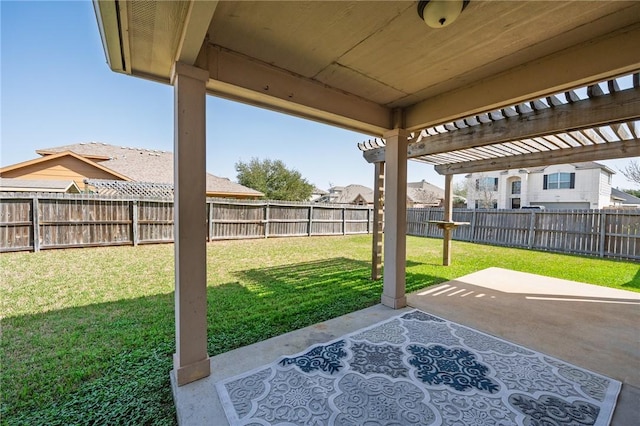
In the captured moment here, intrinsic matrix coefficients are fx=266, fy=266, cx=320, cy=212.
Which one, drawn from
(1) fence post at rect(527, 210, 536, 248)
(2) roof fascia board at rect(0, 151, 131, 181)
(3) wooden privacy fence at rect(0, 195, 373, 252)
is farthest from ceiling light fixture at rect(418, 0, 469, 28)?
(2) roof fascia board at rect(0, 151, 131, 181)

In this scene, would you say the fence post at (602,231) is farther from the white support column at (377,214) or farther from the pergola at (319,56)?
the white support column at (377,214)

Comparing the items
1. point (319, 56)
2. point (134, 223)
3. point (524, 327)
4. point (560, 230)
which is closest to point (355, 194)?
point (560, 230)

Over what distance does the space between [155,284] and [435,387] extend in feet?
13.6

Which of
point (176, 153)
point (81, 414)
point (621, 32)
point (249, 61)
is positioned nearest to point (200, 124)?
point (176, 153)

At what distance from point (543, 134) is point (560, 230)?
6733 mm

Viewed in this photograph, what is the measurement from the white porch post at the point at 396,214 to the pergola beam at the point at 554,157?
362cm

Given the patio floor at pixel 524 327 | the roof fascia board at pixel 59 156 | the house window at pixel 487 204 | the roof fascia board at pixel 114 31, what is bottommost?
the patio floor at pixel 524 327

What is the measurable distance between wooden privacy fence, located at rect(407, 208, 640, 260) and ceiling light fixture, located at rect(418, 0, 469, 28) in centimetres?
903

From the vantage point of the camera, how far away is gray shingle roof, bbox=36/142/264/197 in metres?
11.0

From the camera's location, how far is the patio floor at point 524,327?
179cm

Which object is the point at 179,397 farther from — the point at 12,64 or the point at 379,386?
the point at 12,64

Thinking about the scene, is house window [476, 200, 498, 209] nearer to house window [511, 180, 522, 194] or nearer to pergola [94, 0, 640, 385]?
house window [511, 180, 522, 194]

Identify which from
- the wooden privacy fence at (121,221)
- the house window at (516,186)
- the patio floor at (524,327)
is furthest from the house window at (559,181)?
the patio floor at (524,327)

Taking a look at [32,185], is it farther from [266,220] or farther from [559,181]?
[559,181]
